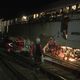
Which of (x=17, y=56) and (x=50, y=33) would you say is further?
(x=50, y=33)

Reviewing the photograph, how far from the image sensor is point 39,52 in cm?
1512

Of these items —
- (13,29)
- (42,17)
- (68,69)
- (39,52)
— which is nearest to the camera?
(39,52)

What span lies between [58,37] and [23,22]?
52.7 ft

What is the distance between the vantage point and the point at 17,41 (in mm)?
24672

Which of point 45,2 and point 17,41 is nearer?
point 17,41

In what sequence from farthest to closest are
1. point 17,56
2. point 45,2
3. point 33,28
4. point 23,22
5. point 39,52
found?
point 23,22 → point 33,28 → point 45,2 → point 17,56 → point 39,52

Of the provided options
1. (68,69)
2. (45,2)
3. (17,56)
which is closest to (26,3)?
(45,2)

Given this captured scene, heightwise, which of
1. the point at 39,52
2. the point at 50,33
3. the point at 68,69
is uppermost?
the point at 50,33

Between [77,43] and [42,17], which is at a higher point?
[42,17]

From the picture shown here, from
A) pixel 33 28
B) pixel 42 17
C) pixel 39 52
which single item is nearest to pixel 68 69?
pixel 39 52

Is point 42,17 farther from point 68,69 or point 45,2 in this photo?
point 68,69

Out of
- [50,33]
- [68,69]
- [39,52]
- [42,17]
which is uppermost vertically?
[42,17]

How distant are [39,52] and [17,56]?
8.29 metres

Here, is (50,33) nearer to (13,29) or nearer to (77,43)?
(77,43)
